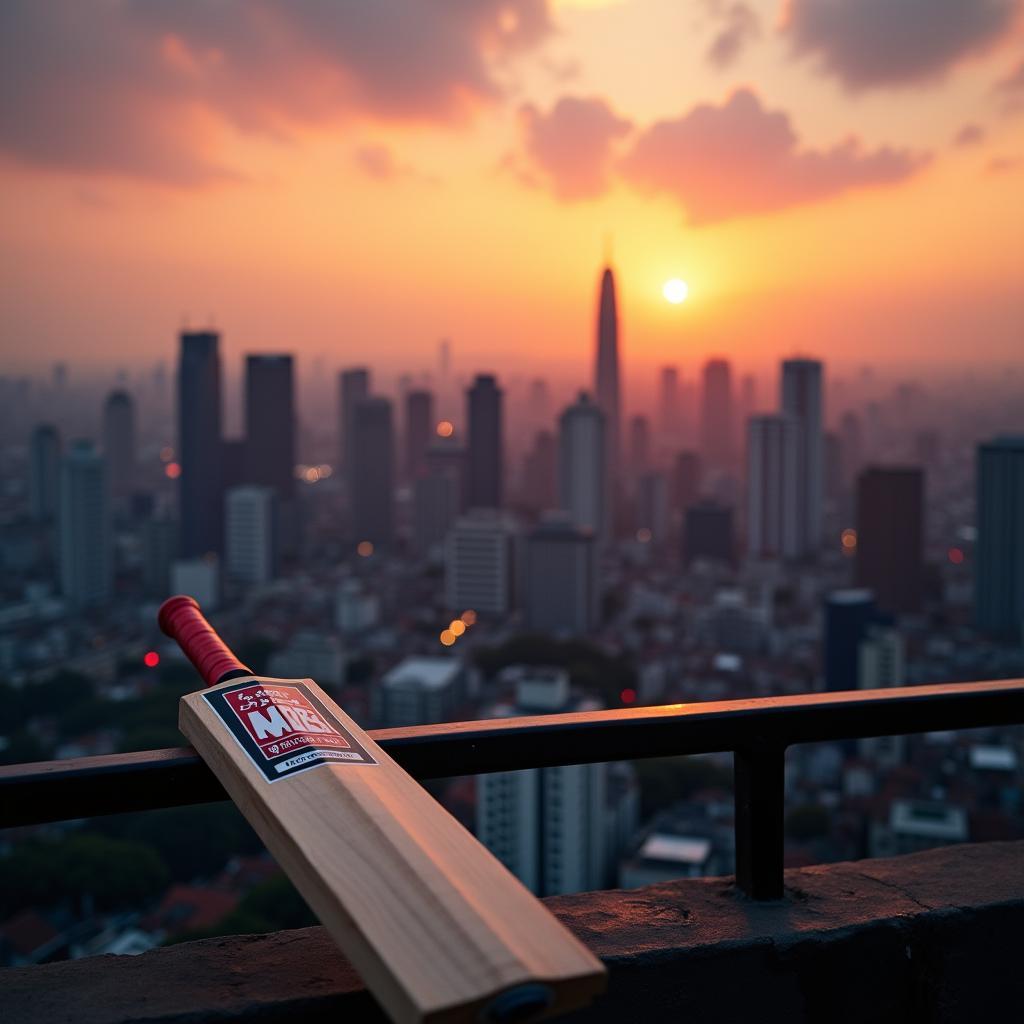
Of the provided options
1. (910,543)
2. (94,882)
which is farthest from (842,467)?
(94,882)

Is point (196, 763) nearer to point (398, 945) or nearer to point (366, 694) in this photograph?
point (398, 945)

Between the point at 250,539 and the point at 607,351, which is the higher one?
the point at 607,351

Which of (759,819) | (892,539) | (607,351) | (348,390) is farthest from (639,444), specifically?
(759,819)

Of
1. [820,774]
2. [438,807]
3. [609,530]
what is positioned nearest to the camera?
[438,807]

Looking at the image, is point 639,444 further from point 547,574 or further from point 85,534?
point 85,534

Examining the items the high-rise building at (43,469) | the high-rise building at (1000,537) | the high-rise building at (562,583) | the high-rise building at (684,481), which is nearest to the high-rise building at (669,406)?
the high-rise building at (684,481)

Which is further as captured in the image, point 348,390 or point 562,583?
point 348,390

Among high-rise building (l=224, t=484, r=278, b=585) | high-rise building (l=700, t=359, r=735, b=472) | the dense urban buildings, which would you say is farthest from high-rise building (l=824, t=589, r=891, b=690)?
high-rise building (l=700, t=359, r=735, b=472)
